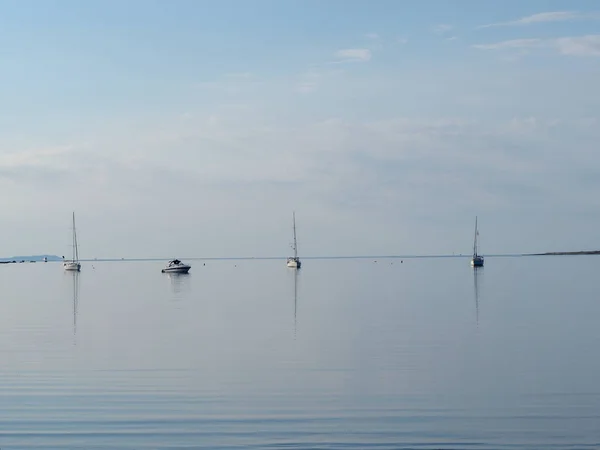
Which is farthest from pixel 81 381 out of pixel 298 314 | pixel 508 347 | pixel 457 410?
pixel 298 314

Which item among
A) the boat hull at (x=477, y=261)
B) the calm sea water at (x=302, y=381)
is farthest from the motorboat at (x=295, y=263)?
the calm sea water at (x=302, y=381)

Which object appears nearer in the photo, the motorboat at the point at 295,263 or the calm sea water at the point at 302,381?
the calm sea water at the point at 302,381

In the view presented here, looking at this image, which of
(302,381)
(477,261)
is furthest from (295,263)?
(302,381)

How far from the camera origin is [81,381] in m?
26.0

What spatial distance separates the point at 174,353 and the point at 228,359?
9.39ft

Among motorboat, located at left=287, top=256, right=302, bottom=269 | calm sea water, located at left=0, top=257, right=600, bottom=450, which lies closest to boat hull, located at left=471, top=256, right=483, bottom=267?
motorboat, located at left=287, top=256, right=302, bottom=269

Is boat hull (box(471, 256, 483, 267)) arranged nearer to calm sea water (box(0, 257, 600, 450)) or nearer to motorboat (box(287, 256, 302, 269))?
motorboat (box(287, 256, 302, 269))

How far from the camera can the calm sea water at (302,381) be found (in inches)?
732

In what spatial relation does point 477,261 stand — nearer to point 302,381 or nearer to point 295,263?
point 295,263

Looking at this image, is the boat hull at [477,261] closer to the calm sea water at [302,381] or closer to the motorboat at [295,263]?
the motorboat at [295,263]

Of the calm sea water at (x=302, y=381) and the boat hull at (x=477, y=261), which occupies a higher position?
the boat hull at (x=477, y=261)

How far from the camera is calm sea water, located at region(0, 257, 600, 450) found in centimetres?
1859

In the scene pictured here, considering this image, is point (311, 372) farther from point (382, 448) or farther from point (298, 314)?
point (298, 314)

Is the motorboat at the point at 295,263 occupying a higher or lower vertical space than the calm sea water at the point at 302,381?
higher
